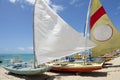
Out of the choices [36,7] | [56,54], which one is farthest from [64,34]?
[36,7]

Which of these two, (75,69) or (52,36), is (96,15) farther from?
(52,36)

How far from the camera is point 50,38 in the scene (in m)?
16.1

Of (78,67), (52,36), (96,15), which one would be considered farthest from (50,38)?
(96,15)

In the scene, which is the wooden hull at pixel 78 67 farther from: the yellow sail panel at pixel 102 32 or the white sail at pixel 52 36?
the yellow sail panel at pixel 102 32

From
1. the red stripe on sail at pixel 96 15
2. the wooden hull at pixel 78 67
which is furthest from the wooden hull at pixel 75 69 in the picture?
the red stripe on sail at pixel 96 15

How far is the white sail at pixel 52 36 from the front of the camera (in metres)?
15.9

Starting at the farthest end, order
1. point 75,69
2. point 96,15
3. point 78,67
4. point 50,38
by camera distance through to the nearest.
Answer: point 96,15
point 75,69
point 78,67
point 50,38

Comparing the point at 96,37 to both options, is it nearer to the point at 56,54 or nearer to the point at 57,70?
the point at 57,70

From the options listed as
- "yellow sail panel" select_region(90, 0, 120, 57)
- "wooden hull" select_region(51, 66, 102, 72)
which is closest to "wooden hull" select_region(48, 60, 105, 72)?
"wooden hull" select_region(51, 66, 102, 72)

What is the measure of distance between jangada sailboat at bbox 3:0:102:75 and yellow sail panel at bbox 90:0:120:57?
5399mm

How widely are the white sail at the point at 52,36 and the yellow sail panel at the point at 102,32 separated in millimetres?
5399

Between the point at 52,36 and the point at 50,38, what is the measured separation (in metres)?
0.23

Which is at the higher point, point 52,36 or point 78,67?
point 52,36

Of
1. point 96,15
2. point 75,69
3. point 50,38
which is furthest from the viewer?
point 96,15
